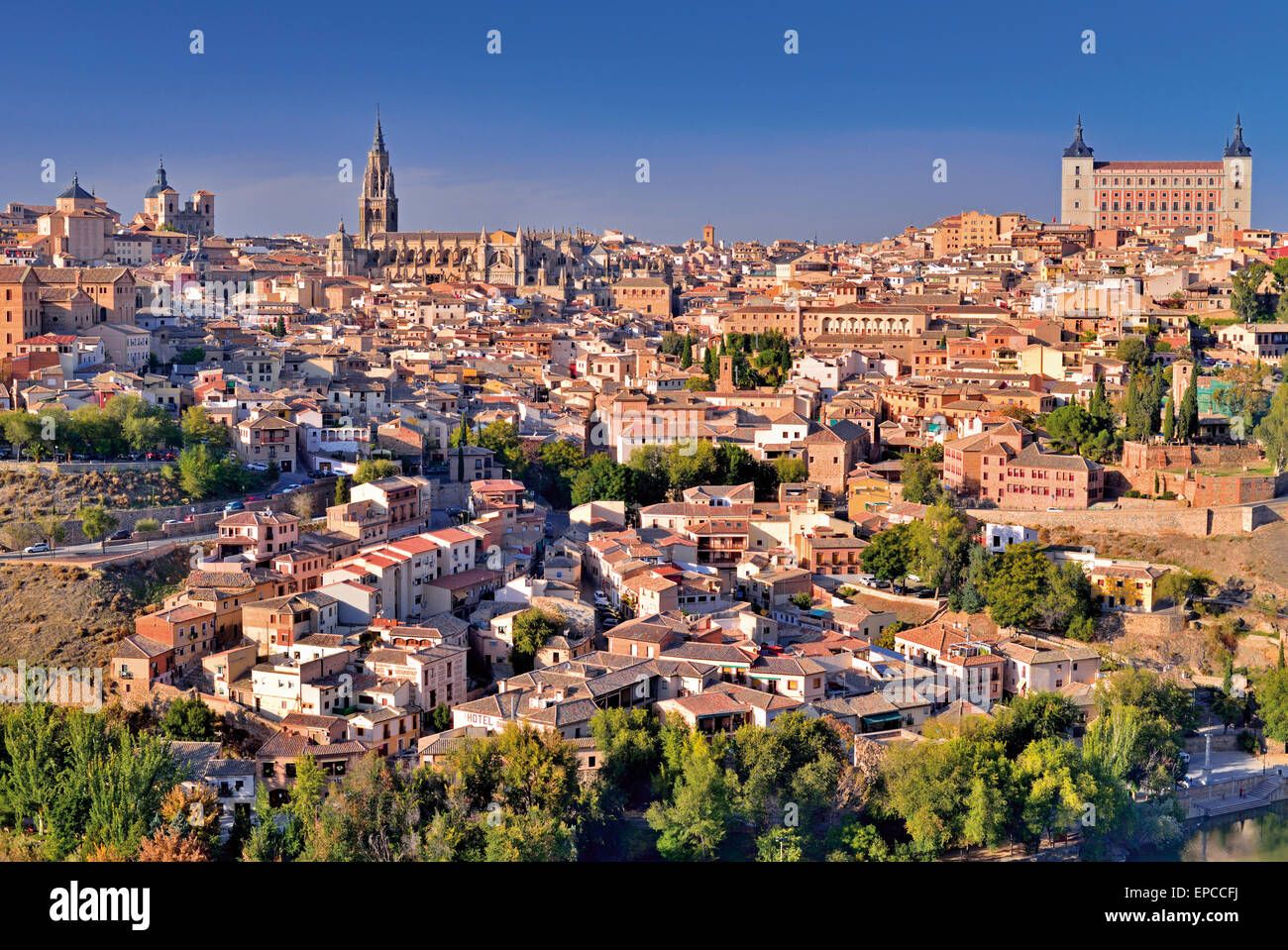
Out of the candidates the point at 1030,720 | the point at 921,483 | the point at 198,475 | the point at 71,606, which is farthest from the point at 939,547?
the point at 71,606

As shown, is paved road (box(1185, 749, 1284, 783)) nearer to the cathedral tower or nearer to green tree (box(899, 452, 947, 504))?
green tree (box(899, 452, 947, 504))

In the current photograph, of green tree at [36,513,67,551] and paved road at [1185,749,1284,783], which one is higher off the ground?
green tree at [36,513,67,551]

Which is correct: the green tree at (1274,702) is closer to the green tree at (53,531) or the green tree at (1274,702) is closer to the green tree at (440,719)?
the green tree at (440,719)

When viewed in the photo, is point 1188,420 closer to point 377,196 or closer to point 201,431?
point 201,431

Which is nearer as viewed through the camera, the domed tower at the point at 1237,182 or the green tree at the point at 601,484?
the green tree at the point at 601,484

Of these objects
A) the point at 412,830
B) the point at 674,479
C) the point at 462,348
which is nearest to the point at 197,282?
the point at 462,348

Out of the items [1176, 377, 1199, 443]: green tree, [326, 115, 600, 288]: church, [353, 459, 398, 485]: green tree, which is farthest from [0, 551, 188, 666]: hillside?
[326, 115, 600, 288]: church

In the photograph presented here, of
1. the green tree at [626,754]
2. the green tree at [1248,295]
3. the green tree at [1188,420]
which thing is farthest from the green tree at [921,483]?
→ the green tree at [1248,295]
